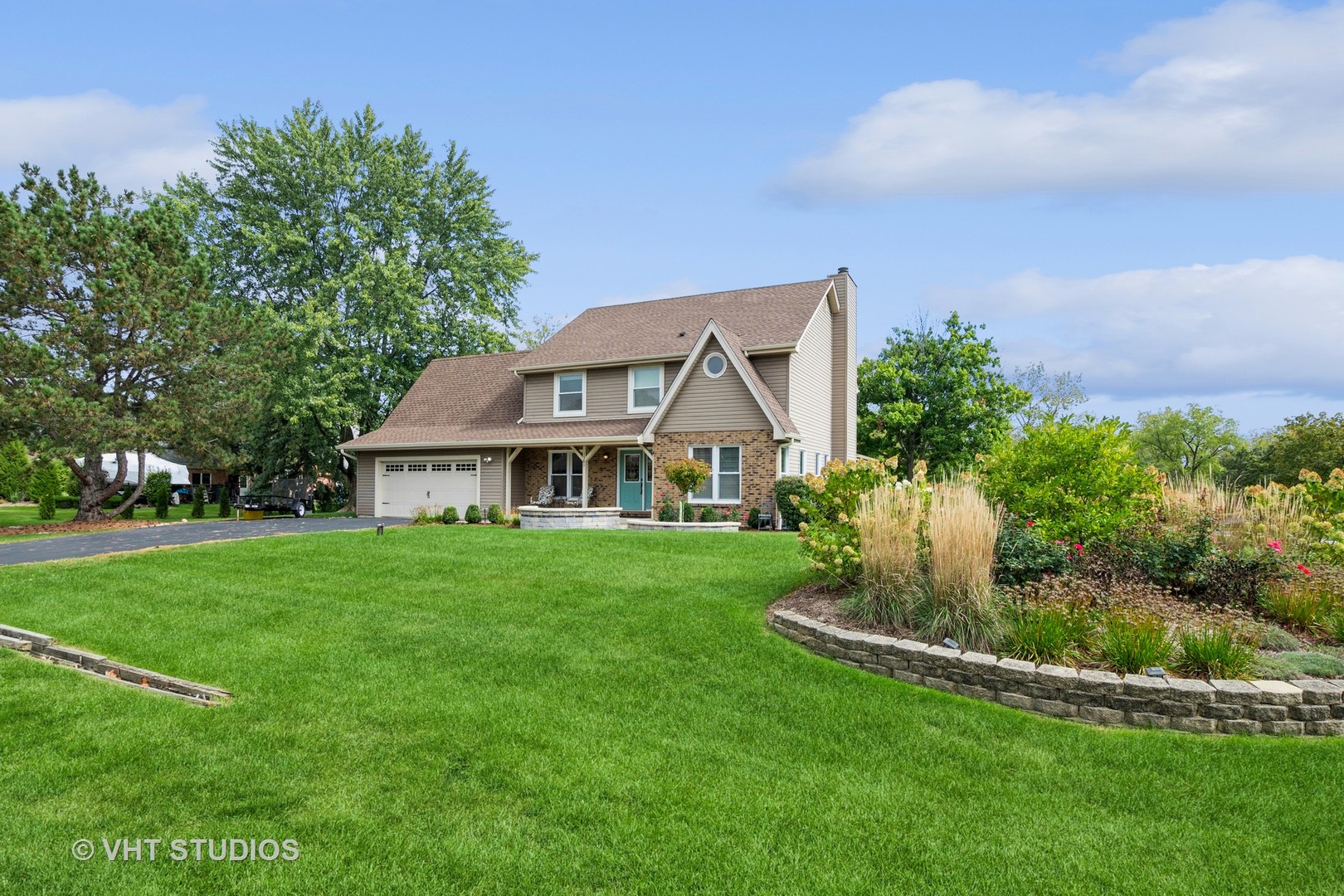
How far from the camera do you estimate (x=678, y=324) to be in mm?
23562

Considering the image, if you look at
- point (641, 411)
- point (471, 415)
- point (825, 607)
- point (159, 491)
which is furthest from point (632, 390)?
point (159, 491)

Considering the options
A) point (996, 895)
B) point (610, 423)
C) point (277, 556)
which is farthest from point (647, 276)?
point (996, 895)

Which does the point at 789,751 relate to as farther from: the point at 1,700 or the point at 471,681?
the point at 1,700

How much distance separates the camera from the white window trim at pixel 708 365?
65.2 ft

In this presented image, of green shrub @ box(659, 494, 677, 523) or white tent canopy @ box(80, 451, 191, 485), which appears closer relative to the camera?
green shrub @ box(659, 494, 677, 523)

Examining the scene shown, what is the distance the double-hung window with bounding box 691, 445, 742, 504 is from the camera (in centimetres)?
1975

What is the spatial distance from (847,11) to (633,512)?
13746 mm

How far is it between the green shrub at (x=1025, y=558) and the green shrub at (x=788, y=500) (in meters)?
9.96

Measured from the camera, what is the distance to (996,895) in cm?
344

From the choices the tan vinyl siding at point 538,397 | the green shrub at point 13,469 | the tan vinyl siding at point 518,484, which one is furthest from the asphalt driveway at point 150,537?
the green shrub at point 13,469

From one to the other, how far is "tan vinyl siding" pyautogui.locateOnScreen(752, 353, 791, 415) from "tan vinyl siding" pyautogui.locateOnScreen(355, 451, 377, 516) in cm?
1398

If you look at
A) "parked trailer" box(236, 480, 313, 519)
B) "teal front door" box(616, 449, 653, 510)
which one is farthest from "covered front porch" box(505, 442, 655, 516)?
"parked trailer" box(236, 480, 313, 519)

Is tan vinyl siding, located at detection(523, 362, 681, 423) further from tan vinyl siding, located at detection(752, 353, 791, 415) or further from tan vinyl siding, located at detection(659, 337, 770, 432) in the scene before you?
tan vinyl siding, located at detection(752, 353, 791, 415)

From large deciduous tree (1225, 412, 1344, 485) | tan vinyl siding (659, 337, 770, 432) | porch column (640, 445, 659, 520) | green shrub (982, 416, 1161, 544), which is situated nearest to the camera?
green shrub (982, 416, 1161, 544)
